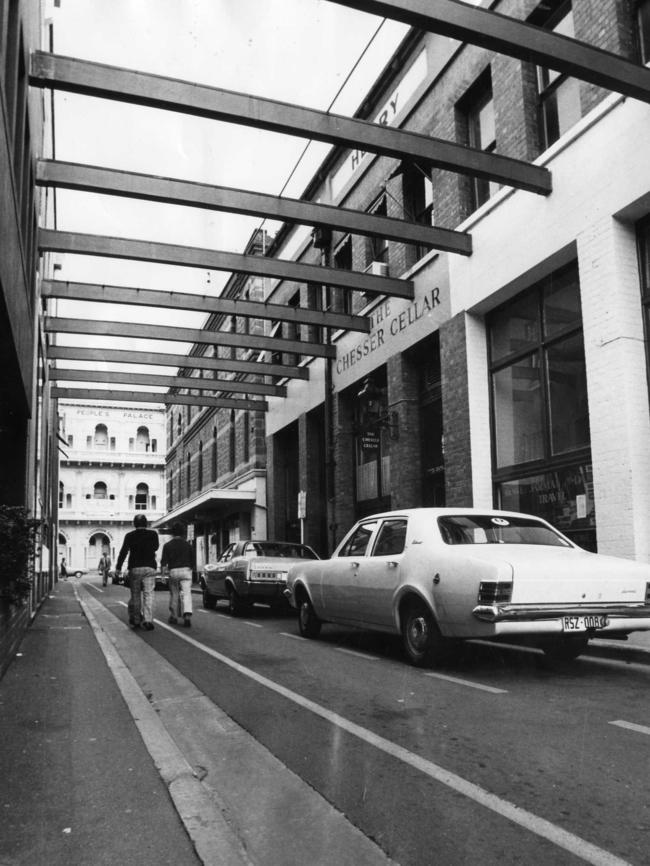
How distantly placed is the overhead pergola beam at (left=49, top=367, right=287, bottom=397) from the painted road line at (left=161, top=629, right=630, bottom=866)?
1667 cm

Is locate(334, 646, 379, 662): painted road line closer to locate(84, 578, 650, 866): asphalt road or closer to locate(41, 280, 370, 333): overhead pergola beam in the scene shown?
locate(84, 578, 650, 866): asphalt road

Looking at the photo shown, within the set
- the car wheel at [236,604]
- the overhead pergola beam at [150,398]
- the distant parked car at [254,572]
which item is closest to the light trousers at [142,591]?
the distant parked car at [254,572]

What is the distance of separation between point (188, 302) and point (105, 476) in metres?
56.4

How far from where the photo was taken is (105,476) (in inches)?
2744

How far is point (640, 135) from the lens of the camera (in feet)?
32.9

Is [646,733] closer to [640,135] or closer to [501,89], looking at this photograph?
[640,135]

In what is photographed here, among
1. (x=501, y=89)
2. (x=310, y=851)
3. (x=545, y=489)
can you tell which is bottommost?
(x=310, y=851)

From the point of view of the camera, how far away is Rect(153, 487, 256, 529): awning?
26344 mm

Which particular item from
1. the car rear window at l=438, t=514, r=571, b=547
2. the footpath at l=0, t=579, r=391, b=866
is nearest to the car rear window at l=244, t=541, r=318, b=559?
the car rear window at l=438, t=514, r=571, b=547

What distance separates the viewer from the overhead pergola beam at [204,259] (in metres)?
13.4

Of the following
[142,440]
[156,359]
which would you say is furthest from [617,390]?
[142,440]

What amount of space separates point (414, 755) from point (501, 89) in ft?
39.6

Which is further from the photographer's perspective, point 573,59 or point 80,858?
point 573,59

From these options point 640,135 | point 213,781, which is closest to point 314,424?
point 640,135
